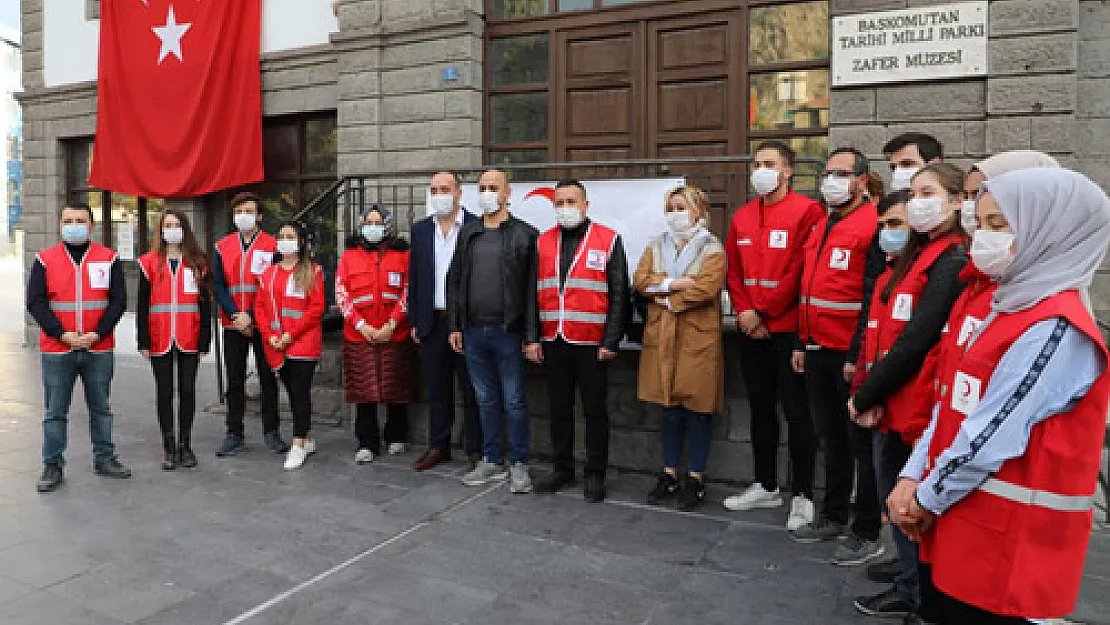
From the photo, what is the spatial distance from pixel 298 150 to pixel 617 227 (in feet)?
21.2

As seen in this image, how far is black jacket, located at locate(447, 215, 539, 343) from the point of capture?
5.79m

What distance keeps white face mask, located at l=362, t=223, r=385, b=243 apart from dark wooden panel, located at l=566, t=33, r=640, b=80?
11.4 feet

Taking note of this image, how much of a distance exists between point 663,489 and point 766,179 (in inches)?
85.7

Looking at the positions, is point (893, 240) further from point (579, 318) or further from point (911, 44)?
point (911, 44)

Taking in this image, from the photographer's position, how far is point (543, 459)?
661cm

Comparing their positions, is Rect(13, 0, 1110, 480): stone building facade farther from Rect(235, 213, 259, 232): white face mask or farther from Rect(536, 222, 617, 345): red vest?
Rect(235, 213, 259, 232): white face mask

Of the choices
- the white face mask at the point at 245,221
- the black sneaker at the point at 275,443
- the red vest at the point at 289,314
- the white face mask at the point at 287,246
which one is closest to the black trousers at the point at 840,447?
the red vest at the point at 289,314

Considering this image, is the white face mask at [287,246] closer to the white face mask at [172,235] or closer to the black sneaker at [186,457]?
the white face mask at [172,235]

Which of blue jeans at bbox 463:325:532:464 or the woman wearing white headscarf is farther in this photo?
blue jeans at bbox 463:325:532:464

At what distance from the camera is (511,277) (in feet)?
19.0

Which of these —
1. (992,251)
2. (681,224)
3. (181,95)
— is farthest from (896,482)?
(181,95)

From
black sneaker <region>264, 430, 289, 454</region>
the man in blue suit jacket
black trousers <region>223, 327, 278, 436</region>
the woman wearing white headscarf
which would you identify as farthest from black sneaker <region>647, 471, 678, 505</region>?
black trousers <region>223, 327, 278, 436</region>

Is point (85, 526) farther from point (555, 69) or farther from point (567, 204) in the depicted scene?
point (555, 69)

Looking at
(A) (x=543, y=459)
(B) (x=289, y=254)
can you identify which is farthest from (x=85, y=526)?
(A) (x=543, y=459)
